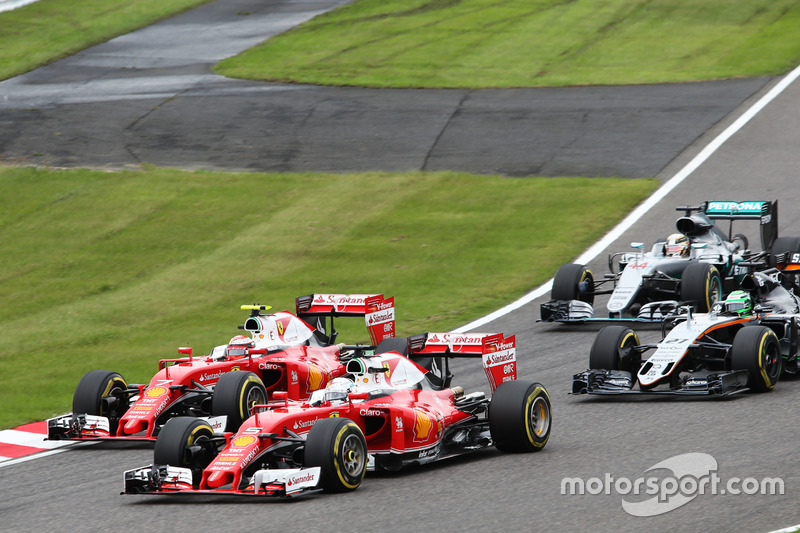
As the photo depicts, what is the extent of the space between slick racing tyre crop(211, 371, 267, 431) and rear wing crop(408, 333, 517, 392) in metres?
2.23

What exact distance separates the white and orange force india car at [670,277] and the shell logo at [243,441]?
1041 cm

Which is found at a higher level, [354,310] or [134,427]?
[354,310]

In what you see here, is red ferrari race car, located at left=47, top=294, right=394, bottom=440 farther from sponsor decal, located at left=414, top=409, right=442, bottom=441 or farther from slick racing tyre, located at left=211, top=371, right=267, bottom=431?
sponsor decal, located at left=414, top=409, right=442, bottom=441

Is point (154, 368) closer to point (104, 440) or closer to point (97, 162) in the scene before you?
point (104, 440)

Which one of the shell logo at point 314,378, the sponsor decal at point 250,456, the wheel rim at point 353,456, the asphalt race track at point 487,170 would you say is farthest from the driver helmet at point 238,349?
the wheel rim at point 353,456

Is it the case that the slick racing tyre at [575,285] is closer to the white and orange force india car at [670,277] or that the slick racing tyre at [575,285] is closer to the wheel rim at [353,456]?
the white and orange force india car at [670,277]

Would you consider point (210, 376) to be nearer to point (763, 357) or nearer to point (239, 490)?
point (239, 490)

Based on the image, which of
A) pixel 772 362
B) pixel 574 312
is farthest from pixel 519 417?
pixel 574 312

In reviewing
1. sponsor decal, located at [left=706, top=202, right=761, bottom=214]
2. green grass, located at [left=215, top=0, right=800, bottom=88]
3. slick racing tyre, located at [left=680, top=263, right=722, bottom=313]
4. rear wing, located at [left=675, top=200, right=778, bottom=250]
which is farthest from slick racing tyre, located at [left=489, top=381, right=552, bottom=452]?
green grass, located at [left=215, top=0, right=800, bottom=88]

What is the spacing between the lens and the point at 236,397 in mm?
15109

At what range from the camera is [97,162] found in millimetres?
37625

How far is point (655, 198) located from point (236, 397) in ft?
66.0

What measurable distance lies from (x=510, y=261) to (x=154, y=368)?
→ 415 inches

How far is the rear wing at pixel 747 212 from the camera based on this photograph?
2279 cm
